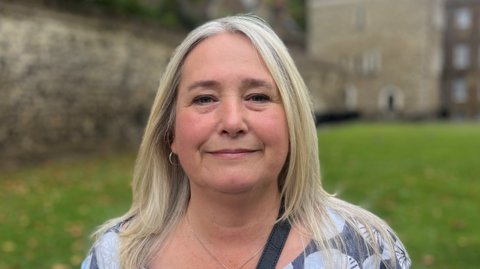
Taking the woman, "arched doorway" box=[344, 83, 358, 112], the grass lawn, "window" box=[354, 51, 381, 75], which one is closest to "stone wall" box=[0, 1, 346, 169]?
the grass lawn

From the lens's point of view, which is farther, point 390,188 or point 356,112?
point 356,112

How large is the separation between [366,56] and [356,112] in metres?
4.72

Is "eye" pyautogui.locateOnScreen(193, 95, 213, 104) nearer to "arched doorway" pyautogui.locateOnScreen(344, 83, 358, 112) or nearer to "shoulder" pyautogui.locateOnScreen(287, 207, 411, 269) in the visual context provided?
"shoulder" pyautogui.locateOnScreen(287, 207, 411, 269)

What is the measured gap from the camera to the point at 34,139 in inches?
426

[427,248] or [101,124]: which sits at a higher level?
[101,124]

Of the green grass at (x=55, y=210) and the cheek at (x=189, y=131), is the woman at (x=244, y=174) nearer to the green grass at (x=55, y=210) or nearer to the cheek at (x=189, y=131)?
the cheek at (x=189, y=131)

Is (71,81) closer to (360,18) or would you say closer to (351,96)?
(351,96)

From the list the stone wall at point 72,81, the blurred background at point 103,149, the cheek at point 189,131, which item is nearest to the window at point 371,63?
the blurred background at point 103,149

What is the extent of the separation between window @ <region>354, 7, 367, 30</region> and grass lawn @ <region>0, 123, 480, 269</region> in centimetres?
2342

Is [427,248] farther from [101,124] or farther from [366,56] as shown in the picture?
[366,56]

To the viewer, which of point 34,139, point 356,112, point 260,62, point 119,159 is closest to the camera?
point 260,62

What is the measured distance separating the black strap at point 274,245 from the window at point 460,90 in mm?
41078

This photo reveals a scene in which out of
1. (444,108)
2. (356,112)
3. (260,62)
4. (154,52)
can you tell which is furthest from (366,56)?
(260,62)

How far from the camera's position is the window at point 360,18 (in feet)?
107
